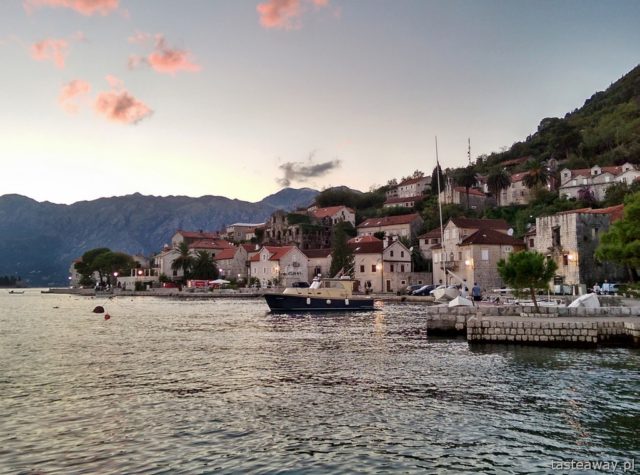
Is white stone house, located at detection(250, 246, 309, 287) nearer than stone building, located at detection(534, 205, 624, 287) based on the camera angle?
No

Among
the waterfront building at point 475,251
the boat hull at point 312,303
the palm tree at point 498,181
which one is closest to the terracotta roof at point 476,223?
the waterfront building at point 475,251

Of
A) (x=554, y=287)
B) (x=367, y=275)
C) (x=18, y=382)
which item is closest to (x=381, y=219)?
(x=367, y=275)

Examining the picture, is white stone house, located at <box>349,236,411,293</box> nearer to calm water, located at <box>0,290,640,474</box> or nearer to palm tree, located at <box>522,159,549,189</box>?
palm tree, located at <box>522,159,549,189</box>

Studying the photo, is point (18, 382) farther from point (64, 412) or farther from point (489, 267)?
point (489, 267)

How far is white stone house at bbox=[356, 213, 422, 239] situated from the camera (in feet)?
346

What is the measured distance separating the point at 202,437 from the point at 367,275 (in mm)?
77697

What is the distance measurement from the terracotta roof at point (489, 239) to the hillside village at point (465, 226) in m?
0.19

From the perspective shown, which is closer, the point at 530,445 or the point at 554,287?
the point at 530,445

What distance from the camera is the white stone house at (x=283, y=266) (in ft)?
340

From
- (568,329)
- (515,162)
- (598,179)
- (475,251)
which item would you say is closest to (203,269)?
(475,251)

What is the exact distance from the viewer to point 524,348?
82.8ft

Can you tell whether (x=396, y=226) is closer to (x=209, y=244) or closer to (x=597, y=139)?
(x=209, y=244)

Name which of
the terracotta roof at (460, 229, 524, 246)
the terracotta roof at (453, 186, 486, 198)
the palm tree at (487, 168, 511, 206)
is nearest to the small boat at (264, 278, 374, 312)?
the terracotta roof at (460, 229, 524, 246)

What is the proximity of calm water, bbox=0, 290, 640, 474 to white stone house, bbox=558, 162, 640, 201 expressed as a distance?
83299mm
